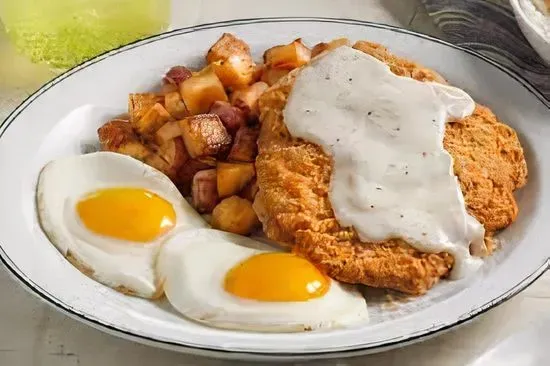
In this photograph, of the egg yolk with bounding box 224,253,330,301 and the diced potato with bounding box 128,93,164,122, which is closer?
the egg yolk with bounding box 224,253,330,301

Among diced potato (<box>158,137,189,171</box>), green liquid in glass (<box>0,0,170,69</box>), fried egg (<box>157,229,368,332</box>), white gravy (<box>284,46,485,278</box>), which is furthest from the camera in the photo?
green liquid in glass (<box>0,0,170,69</box>)

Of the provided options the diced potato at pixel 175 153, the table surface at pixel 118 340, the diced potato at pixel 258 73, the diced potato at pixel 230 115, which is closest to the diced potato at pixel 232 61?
the diced potato at pixel 258 73

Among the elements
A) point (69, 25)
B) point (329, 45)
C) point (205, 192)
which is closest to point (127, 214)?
point (205, 192)

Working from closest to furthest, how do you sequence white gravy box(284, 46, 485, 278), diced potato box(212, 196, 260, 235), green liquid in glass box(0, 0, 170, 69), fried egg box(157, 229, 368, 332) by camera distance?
1. fried egg box(157, 229, 368, 332)
2. white gravy box(284, 46, 485, 278)
3. diced potato box(212, 196, 260, 235)
4. green liquid in glass box(0, 0, 170, 69)

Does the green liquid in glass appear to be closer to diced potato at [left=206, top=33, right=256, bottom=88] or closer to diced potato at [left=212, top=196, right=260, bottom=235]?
diced potato at [left=206, top=33, right=256, bottom=88]

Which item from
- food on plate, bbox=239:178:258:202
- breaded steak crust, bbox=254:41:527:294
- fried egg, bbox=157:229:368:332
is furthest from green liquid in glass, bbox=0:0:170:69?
fried egg, bbox=157:229:368:332

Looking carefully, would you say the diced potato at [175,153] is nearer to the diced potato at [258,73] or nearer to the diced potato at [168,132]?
the diced potato at [168,132]

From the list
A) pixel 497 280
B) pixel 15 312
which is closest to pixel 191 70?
pixel 15 312
